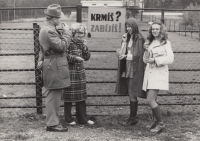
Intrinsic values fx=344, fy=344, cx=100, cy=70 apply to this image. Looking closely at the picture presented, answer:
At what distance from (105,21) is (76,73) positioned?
3.73 ft

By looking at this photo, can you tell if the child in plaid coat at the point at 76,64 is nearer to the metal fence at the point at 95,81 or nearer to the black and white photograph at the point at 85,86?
the black and white photograph at the point at 85,86

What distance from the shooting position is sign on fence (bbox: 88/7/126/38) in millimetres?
5750

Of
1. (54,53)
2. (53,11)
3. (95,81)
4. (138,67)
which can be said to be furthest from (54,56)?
(95,81)

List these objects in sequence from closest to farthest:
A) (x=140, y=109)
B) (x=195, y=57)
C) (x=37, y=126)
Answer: (x=37, y=126) → (x=140, y=109) → (x=195, y=57)

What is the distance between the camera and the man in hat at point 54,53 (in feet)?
15.3

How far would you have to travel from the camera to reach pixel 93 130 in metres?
5.30

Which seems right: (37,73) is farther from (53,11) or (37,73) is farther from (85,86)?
(53,11)

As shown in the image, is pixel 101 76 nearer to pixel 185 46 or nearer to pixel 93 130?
pixel 93 130

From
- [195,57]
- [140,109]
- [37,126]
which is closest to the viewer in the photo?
[37,126]

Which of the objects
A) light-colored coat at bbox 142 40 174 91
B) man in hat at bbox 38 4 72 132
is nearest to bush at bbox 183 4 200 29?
light-colored coat at bbox 142 40 174 91

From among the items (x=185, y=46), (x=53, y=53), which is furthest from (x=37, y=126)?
(x=185, y=46)

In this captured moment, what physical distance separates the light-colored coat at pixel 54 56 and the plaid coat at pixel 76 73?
0.26m

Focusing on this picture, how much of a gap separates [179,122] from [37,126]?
7.65ft

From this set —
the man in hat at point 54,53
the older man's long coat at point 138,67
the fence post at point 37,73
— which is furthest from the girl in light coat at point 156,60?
the fence post at point 37,73
